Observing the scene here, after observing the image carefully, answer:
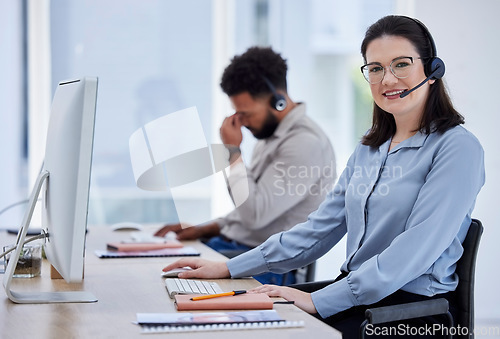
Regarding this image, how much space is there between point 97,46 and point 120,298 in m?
2.96

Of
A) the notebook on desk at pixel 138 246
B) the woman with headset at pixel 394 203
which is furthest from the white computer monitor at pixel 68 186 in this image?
the notebook on desk at pixel 138 246

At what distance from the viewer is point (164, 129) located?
2340 millimetres

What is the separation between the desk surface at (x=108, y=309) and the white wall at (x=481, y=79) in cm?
273

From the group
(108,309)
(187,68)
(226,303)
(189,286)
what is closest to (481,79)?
(187,68)

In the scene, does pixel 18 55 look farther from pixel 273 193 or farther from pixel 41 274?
pixel 41 274

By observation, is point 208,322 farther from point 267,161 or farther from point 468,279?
point 267,161

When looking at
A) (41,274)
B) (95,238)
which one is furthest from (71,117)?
(95,238)

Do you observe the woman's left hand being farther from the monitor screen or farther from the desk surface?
the monitor screen

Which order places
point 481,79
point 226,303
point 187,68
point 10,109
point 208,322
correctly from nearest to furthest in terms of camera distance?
1. point 208,322
2. point 226,303
3. point 10,109
4. point 481,79
5. point 187,68

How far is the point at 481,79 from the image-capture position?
13.2 ft

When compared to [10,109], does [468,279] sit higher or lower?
lower

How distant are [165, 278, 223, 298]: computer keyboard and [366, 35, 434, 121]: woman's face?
2.14 feet

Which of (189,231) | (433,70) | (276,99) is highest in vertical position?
(433,70)

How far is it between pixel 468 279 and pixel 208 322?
70 cm
